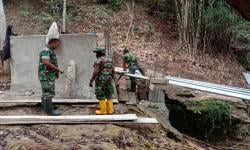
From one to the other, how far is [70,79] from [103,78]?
1.48 m

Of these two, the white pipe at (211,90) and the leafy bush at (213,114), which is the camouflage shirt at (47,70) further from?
the leafy bush at (213,114)

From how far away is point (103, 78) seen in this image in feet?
23.1

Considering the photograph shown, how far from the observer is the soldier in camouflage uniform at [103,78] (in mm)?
6974

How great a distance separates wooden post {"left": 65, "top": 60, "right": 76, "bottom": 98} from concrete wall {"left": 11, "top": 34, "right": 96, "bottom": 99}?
11 cm

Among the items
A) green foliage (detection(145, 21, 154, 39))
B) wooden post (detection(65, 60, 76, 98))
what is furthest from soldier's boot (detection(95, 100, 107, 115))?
green foliage (detection(145, 21, 154, 39))

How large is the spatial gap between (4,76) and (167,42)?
6819 mm

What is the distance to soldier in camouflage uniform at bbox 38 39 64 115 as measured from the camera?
681cm

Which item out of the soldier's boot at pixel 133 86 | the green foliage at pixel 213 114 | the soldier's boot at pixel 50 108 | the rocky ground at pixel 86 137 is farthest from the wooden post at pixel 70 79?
the green foliage at pixel 213 114

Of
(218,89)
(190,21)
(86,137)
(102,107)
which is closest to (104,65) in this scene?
(102,107)

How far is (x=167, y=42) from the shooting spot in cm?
1501

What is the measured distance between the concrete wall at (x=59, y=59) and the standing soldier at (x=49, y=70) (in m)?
1.31

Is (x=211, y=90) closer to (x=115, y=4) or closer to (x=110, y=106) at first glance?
(x=110, y=106)

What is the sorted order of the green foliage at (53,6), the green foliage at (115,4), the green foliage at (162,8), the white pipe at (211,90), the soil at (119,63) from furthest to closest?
the green foliage at (162,8) → the green foliage at (115,4) → the green foliage at (53,6) → the white pipe at (211,90) → the soil at (119,63)

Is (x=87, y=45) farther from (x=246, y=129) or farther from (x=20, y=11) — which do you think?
(x=20, y=11)
